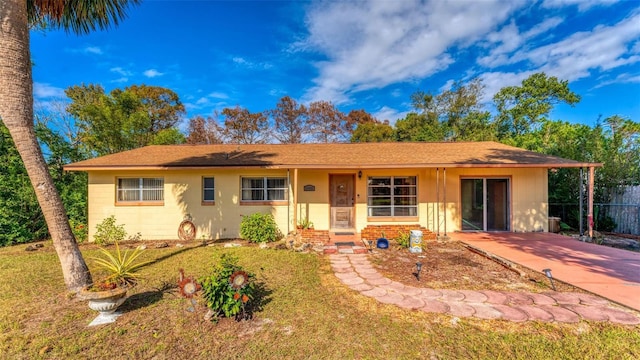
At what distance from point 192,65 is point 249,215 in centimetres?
1120

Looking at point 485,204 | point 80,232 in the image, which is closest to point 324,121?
point 485,204

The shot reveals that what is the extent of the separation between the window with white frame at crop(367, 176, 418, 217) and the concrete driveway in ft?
6.00

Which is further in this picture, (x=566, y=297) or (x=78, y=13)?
(x=78, y=13)

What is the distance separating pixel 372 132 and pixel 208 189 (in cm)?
1842

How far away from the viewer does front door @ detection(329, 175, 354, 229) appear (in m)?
9.93

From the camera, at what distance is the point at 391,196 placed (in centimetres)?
987

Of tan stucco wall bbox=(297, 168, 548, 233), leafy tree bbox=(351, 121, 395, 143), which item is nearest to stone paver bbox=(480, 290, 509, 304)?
tan stucco wall bbox=(297, 168, 548, 233)

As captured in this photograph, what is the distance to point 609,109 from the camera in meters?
12.8

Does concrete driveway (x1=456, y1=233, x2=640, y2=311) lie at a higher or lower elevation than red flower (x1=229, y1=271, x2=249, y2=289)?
lower

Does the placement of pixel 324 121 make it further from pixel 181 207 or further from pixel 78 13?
pixel 78 13

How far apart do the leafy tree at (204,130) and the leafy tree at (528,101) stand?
85.4 ft

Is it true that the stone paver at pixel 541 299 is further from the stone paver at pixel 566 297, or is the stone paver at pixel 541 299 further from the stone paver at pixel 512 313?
the stone paver at pixel 512 313

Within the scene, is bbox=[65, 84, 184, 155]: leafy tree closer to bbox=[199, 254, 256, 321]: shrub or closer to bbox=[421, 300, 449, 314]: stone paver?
bbox=[199, 254, 256, 321]: shrub

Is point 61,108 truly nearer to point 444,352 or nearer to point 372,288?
point 372,288
